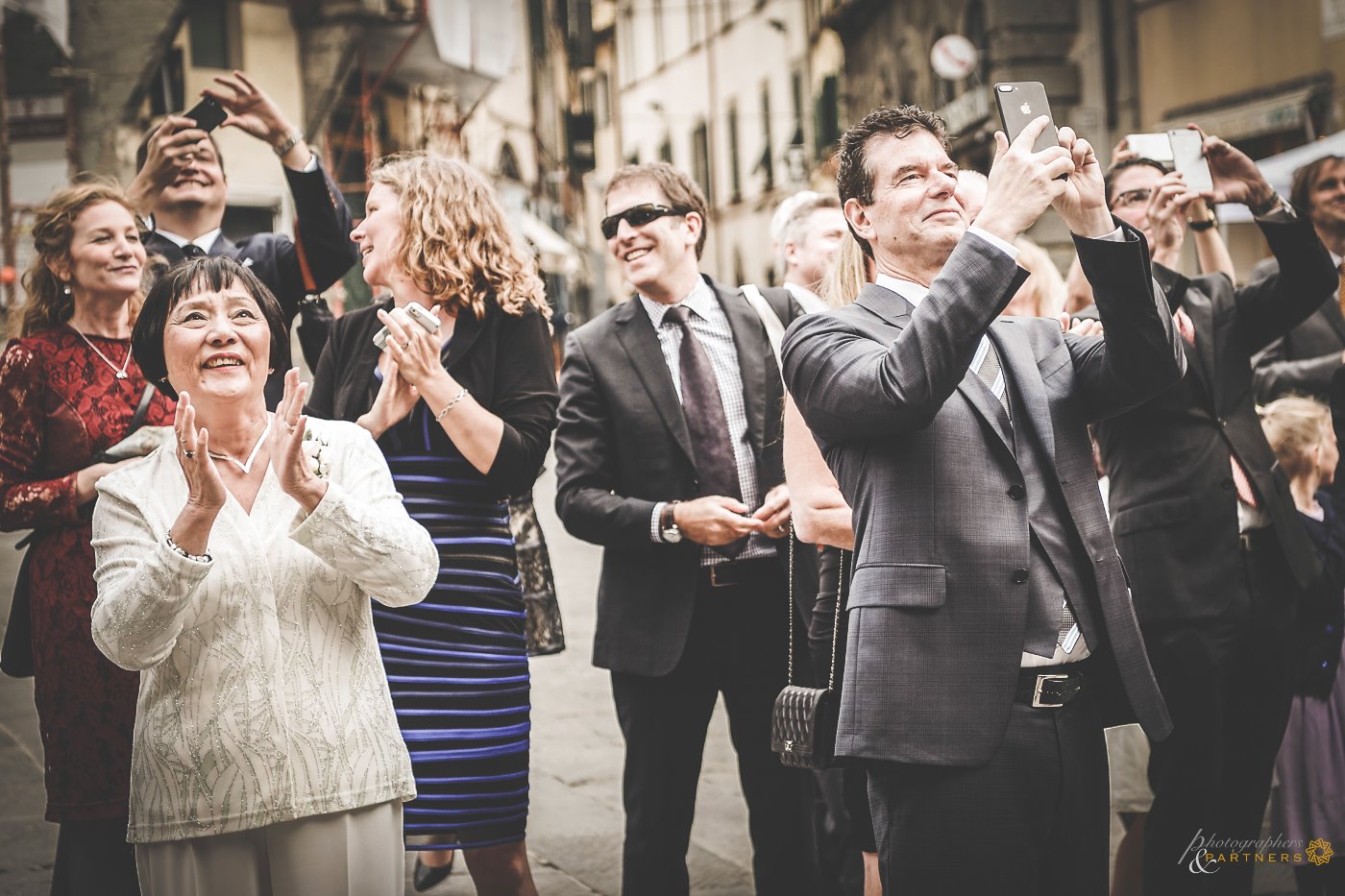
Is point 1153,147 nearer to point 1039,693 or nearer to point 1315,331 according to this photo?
point 1315,331

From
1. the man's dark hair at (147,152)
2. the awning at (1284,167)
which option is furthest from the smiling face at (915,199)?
the awning at (1284,167)

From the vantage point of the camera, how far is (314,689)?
2.92m

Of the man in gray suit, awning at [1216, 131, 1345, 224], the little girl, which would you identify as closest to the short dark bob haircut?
the man in gray suit

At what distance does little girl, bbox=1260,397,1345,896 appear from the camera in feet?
14.7

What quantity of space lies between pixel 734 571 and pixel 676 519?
0.31 m

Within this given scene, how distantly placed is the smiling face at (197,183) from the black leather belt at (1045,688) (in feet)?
10.4

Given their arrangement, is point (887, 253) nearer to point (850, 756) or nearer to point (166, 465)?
point (850, 756)

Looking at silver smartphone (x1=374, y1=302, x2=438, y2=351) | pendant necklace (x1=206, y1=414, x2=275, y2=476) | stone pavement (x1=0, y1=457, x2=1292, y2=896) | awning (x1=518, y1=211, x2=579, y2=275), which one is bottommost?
stone pavement (x1=0, y1=457, x2=1292, y2=896)

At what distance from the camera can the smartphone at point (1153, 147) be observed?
446cm

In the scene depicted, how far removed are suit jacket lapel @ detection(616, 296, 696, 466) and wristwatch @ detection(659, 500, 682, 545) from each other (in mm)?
234

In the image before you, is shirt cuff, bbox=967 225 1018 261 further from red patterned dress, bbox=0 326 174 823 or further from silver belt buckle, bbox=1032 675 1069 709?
red patterned dress, bbox=0 326 174 823

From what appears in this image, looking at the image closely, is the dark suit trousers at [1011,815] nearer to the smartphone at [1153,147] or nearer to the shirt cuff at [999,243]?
the shirt cuff at [999,243]

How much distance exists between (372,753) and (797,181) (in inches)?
1205

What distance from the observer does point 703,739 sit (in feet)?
13.9
